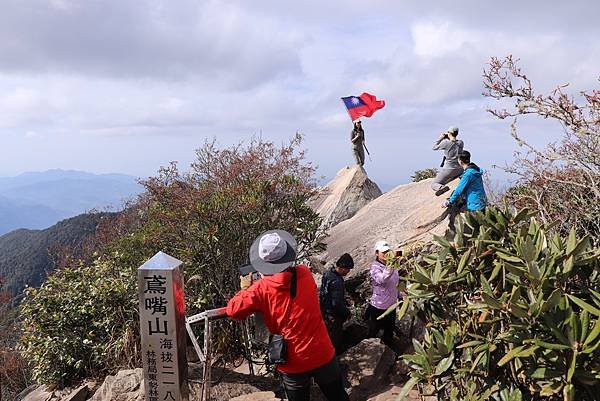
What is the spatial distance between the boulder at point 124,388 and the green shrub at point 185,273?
73 centimetres

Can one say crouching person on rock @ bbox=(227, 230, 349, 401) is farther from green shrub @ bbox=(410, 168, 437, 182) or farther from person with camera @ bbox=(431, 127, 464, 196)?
green shrub @ bbox=(410, 168, 437, 182)

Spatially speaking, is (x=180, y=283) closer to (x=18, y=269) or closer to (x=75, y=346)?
(x=75, y=346)

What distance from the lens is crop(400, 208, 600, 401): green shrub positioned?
256cm

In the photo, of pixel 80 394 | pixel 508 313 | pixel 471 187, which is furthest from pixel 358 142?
pixel 508 313

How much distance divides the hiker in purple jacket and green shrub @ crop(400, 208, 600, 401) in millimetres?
2103

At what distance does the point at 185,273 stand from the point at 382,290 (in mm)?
2794

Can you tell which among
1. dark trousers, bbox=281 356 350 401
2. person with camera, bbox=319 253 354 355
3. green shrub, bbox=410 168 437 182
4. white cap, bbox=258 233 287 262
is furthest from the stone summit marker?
green shrub, bbox=410 168 437 182

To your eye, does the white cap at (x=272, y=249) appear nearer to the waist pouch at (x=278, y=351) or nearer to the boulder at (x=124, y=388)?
the waist pouch at (x=278, y=351)

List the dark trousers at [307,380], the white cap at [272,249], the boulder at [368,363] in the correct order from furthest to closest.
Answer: the boulder at [368,363] < the dark trousers at [307,380] < the white cap at [272,249]

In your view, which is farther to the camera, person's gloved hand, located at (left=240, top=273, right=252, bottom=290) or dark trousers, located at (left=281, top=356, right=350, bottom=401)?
person's gloved hand, located at (left=240, top=273, right=252, bottom=290)

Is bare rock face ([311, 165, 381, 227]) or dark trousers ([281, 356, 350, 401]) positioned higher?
bare rock face ([311, 165, 381, 227])

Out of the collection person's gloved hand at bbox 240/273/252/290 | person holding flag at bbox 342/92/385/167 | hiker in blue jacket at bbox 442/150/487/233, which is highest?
person holding flag at bbox 342/92/385/167

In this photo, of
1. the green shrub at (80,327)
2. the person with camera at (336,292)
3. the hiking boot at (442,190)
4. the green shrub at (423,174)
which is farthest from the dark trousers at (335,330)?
the green shrub at (423,174)

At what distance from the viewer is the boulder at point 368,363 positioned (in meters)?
5.86
